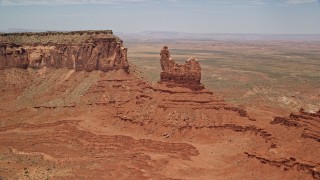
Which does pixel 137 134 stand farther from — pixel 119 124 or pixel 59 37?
pixel 59 37

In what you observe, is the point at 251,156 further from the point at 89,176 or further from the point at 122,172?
the point at 89,176

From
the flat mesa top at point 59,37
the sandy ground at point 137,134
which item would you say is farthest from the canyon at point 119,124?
the flat mesa top at point 59,37

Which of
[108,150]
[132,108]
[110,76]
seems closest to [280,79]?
[110,76]

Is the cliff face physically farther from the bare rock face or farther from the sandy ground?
the bare rock face

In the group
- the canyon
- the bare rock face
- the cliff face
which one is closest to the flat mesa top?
the cliff face

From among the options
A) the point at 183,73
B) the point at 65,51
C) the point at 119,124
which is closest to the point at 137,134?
the point at 119,124
